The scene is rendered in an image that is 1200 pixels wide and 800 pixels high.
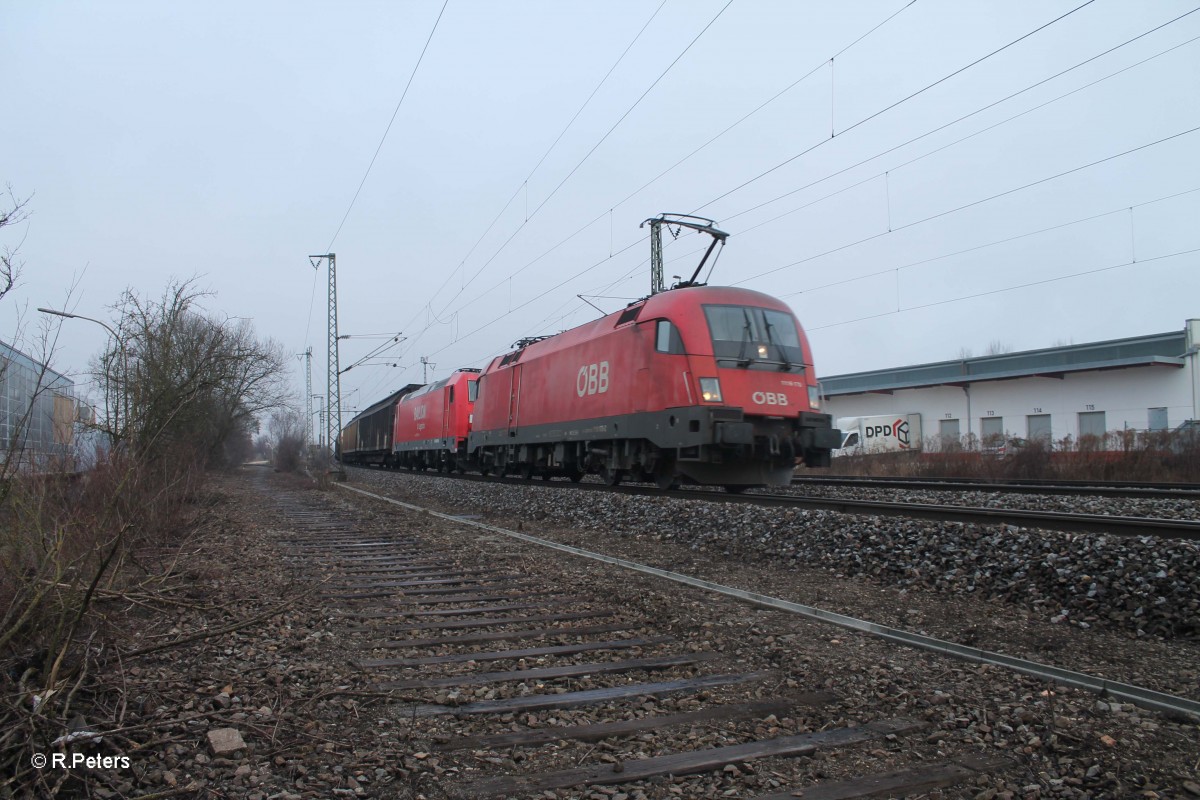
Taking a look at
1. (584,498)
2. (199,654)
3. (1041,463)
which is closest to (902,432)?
(1041,463)

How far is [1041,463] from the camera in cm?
1900

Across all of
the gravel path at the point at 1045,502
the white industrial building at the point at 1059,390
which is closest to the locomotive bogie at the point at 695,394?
the gravel path at the point at 1045,502

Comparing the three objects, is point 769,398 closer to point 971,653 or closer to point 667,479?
point 667,479

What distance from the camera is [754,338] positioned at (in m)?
11.9

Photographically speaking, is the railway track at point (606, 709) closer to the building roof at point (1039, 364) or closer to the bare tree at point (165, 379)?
the bare tree at point (165, 379)

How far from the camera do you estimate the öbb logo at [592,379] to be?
13859mm

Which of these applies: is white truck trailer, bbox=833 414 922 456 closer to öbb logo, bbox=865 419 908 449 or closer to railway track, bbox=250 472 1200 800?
öbb logo, bbox=865 419 908 449

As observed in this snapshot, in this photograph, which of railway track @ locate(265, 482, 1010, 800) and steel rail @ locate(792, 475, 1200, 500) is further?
steel rail @ locate(792, 475, 1200, 500)

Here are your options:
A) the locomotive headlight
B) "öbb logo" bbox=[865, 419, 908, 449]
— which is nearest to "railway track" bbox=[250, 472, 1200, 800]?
the locomotive headlight

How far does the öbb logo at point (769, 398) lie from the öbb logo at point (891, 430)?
90.9ft

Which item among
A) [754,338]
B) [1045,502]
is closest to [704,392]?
[754,338]

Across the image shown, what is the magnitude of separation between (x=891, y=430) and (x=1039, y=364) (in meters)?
7.15

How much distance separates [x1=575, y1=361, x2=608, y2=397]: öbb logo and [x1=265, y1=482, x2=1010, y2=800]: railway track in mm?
8060

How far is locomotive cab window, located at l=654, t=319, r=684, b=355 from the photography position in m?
11.6
